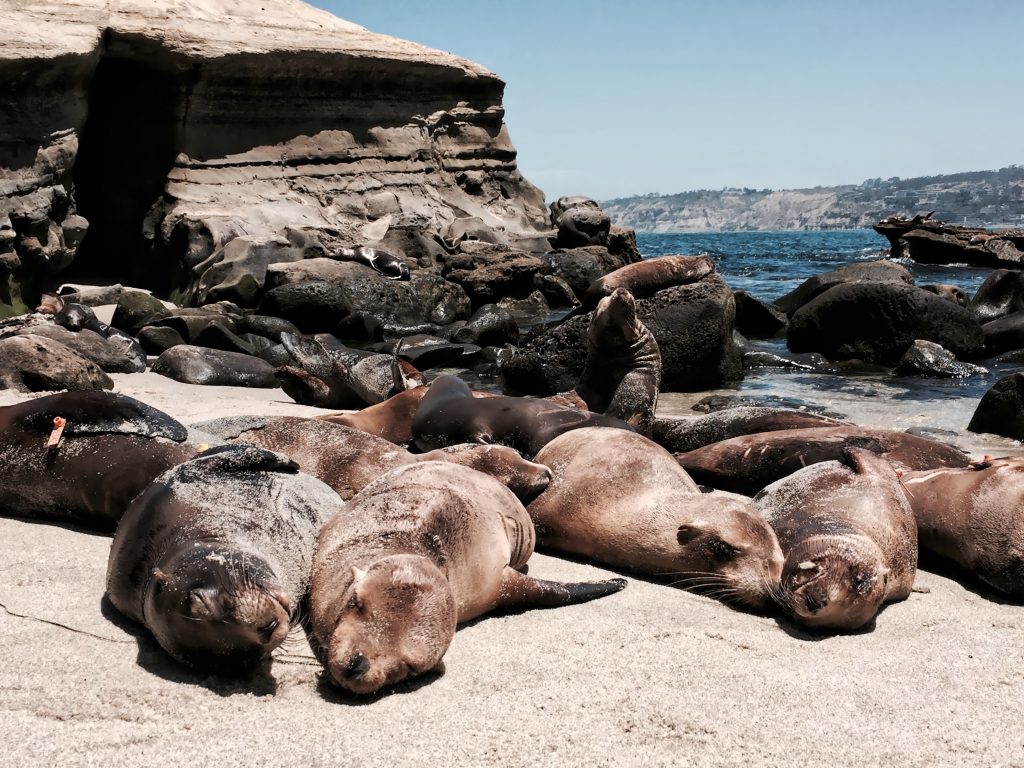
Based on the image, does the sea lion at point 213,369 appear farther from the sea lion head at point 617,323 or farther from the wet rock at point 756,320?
the wet rock at point 756,320

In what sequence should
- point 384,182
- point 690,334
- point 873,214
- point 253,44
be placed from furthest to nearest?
point 873,214
point 384,182
point 253,44
point 690,334

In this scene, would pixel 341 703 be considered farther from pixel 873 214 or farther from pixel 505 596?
pixel 873 214

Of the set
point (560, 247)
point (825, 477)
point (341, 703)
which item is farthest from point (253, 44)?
point (341, 703)

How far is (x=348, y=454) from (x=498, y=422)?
1.15 m

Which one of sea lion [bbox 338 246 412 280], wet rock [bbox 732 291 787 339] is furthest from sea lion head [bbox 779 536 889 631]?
sea lion [bbox 338 246 412 280]

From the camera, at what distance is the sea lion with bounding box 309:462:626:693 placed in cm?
330

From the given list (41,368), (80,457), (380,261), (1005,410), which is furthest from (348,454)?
(380,261)

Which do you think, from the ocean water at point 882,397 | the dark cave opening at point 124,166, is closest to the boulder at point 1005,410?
the ocean water at point 882,397

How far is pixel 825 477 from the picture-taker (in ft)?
17.2

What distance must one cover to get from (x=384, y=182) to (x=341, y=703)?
22.4 metres

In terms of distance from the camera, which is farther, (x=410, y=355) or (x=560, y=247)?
(x=560, y=247)

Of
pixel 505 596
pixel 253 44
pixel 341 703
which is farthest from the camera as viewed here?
pixel 253 44

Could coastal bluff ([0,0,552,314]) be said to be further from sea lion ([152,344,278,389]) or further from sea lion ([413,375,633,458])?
sea lion ([413,375,633,458])

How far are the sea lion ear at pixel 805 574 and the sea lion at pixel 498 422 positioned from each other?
7.11 feet
